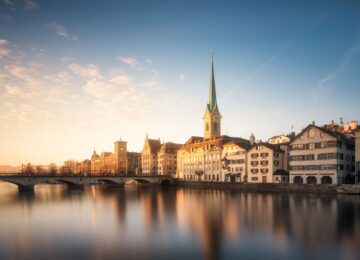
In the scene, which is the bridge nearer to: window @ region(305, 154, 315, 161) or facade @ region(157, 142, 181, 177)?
facade @ region(157, 142, 181, 177)

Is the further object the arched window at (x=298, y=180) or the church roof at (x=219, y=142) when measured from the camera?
the church roof at (x=219, y=142)

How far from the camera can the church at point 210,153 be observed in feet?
362

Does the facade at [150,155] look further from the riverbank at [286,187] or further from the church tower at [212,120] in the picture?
the riverbank at [286,187]

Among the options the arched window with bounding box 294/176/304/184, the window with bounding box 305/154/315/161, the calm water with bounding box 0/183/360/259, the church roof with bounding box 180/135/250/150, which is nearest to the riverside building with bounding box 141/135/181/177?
the church roof with bounding box 180/135/250/150

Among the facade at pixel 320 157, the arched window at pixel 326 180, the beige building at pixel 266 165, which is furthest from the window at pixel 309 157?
the beige building at pixel 266 165

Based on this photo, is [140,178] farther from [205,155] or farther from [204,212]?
[204,212]

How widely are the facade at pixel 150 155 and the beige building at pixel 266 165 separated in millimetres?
67463

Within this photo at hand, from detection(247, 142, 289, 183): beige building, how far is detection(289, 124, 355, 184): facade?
5778mm

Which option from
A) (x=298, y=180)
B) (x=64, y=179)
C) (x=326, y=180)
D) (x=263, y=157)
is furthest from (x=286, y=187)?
(x=64, y=179)

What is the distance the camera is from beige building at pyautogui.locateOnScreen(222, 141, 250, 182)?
10356 centimetres

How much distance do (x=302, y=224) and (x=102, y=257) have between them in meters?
22.7

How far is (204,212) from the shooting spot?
49.0 meters

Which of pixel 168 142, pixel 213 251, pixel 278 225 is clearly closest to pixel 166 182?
pixel 168 142

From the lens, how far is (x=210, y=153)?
391 feet
